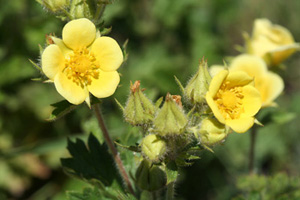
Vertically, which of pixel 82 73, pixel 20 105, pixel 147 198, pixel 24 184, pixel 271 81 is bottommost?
pixel 24 184

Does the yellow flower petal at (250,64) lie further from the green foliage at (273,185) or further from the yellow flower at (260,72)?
the green foliage at (273,185)

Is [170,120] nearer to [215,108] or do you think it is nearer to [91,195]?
[215,108]

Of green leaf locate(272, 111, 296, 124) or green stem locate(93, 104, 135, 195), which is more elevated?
green stem locate(93, 104, 135, 195)

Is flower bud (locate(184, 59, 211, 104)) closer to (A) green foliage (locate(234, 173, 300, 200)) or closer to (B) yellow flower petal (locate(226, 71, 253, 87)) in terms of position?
(B) yellow flower petal (locate(226, 71, 253, 87))

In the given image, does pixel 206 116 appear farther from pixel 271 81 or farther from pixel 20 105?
pixel 20 105

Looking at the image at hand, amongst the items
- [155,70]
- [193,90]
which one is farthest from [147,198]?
[155,70]

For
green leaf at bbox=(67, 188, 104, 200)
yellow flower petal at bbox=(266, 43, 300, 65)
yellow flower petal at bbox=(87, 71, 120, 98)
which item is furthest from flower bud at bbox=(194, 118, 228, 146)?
yellow flower petal at bbox=(266, 43, 300, 65)
